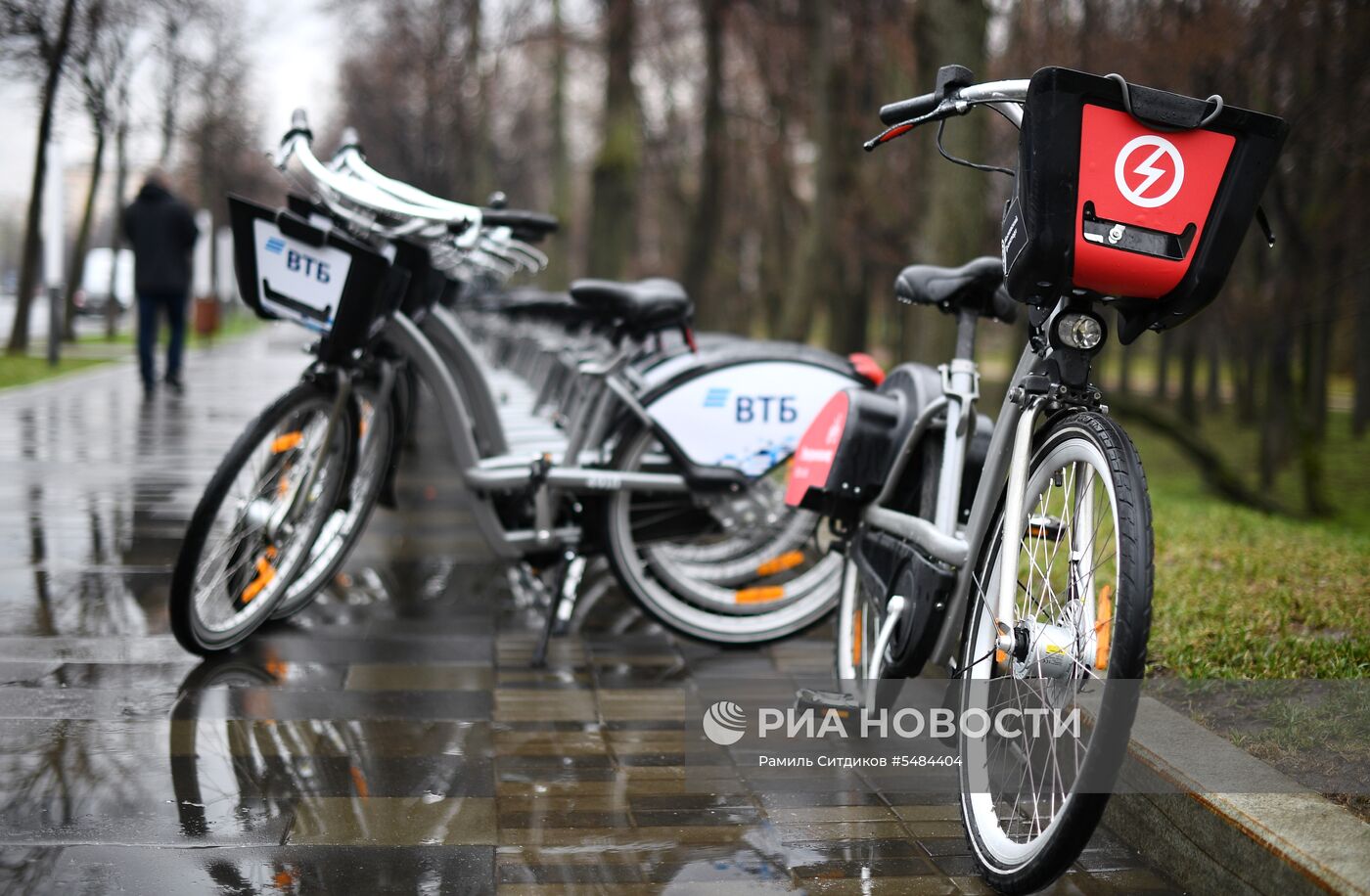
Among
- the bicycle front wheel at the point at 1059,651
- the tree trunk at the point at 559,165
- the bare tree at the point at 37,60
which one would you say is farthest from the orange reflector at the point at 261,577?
the tree trunk at the point at 559,165

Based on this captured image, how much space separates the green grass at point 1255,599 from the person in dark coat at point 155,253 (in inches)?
386

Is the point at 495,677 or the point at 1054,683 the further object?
the point at 495,677

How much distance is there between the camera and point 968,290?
375cm

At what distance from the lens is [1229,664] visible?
4176 mm

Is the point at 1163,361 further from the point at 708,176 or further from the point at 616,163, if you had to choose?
the point at 616,163

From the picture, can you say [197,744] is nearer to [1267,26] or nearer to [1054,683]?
[1054,683]

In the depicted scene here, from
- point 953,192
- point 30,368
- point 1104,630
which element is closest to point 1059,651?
point 1104,630

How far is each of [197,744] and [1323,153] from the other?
11877 mm

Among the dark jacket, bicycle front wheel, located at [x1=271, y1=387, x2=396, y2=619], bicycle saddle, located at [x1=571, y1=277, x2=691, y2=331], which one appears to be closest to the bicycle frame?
bicycle saddle, located at [x1=571, y1=277, x2=691, y2=331]

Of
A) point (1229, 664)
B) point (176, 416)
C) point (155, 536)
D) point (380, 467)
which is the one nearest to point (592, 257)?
point (176, 416)

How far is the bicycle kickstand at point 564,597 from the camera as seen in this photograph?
192 inches

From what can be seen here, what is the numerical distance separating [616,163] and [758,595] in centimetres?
1339

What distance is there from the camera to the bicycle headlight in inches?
117

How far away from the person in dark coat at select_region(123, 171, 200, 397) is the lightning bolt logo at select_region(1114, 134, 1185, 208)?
1283 cm
